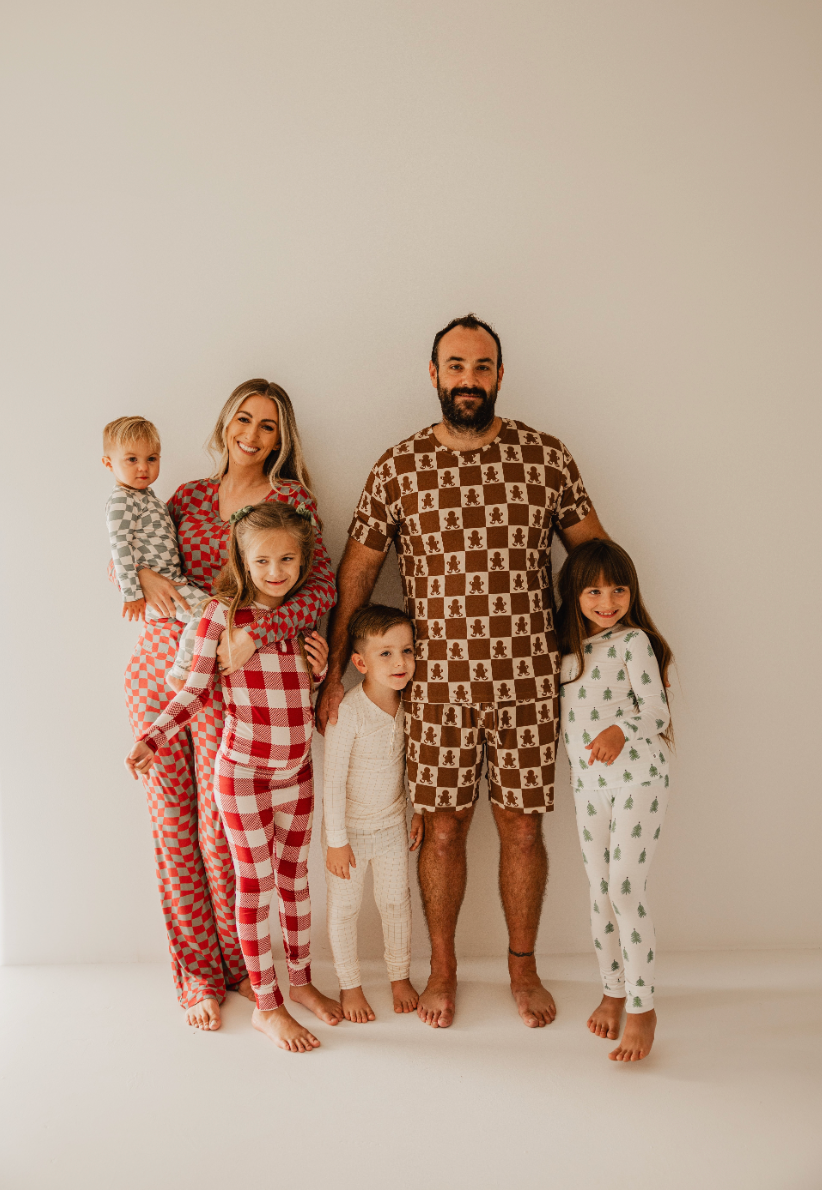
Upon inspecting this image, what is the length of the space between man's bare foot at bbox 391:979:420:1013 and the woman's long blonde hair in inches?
61.5

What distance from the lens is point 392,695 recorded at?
7.80 ft

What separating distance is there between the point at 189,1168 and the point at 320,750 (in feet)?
3.85

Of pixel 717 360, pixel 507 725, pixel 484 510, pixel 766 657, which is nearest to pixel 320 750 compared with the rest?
pixel 507 725

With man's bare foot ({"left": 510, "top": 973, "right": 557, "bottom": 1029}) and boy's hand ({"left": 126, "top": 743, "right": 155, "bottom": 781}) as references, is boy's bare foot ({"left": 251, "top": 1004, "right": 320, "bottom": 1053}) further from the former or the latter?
boy's hand ({"left": 126, "top": 743, "right": 155, "bottom": 781})

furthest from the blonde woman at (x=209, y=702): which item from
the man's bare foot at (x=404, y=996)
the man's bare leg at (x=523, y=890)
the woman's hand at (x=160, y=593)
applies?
the man's bare leg at (x=523, y=890)

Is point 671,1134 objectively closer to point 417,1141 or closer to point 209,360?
point 417,1141

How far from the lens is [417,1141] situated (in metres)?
1.87

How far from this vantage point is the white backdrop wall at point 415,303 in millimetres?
2500

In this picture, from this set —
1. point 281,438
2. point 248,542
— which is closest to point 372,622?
point 248,542

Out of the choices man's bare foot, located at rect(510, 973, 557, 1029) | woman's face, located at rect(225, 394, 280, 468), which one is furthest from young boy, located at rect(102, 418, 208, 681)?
man's bare foot, located at rect(510, 973, 557, 1029)

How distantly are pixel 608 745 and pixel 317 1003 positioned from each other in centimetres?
119

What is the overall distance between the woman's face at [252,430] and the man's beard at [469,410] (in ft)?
1.79

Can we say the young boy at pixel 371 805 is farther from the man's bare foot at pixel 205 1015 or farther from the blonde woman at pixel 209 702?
the man's bare foot at pixel 205 1015

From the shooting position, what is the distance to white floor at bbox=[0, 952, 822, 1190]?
1.79 m
